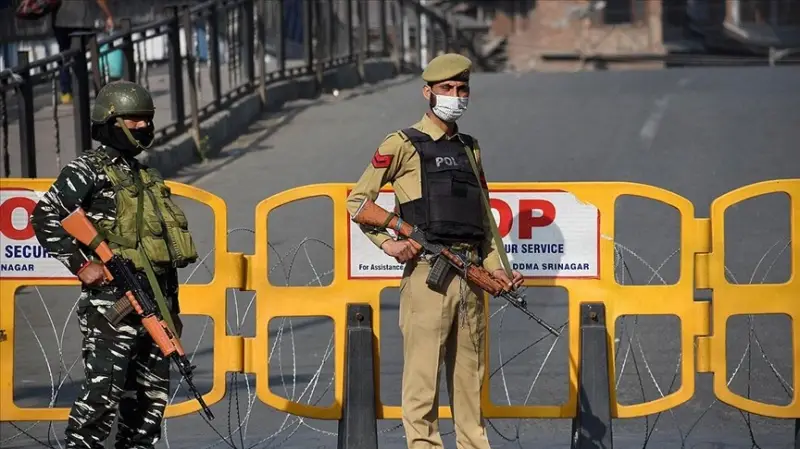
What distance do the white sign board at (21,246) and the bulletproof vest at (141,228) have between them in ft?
4.32

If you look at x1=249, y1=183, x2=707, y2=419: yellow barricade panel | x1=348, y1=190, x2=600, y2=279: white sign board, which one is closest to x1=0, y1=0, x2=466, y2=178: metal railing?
x1=249, y1=183, x2=707, y2=419: yellow barricade panel

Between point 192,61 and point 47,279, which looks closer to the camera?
point 47,279

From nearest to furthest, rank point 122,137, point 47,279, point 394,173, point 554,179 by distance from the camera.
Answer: point 122,137
point 394,173
point 47,279
point 554,179

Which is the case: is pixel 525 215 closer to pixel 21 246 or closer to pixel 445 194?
pixel 445 194

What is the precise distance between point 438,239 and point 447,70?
0.77 meters

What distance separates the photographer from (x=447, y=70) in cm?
678

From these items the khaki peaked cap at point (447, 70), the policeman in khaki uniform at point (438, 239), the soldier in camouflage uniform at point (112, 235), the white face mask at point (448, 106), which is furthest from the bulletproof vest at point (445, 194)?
the soldier in camouflage uniform at point (112, 235)

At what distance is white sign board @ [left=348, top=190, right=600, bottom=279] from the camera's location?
24.9 feet

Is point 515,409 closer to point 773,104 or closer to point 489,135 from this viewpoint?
point 489,135

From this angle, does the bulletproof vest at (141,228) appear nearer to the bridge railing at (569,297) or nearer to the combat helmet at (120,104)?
the combat helmet at (120,104)

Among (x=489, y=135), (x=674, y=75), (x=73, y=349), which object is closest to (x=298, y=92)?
(x=489, y=135)

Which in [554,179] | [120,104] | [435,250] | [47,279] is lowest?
[554,179]

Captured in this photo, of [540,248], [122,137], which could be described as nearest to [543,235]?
[540,248]

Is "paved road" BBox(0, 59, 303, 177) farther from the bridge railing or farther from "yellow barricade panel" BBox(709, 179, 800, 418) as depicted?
"yellow barricade panel" BBox(709, 179, 800, 418)
